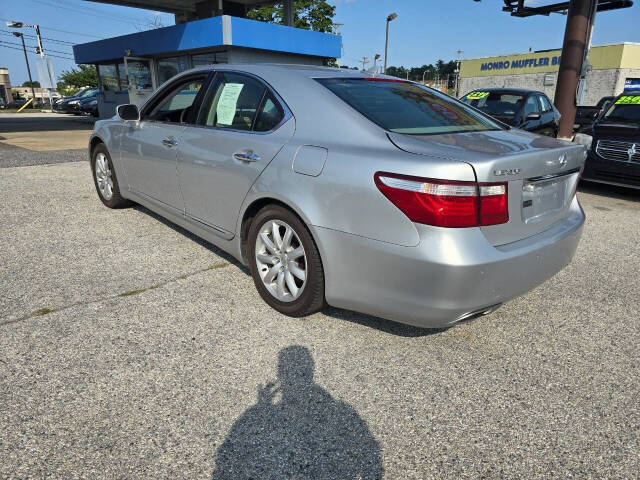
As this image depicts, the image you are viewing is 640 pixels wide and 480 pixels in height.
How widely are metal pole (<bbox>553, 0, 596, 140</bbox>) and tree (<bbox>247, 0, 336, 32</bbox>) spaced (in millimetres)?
31764

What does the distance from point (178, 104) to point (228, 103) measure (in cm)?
96

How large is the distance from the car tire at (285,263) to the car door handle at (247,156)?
1.06 ft

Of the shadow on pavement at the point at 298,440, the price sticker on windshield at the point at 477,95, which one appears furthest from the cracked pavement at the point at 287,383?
the price sticker on windshield at the point at 477,95

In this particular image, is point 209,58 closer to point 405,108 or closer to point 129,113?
point 129,113

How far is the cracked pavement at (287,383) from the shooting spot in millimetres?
1885

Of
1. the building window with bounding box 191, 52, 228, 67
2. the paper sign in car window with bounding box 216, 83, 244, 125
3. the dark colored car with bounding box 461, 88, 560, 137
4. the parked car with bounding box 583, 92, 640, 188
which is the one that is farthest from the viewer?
the building window with bounding box 191, 52, 228, 67

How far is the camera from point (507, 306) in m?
3.26

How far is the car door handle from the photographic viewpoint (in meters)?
A: 2.92

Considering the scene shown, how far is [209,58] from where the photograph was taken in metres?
16.9

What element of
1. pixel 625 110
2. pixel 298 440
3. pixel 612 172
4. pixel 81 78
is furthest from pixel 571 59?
pixel 81 78

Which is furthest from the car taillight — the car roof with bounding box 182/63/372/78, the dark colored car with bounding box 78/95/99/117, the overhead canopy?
the dark colored car with bounding box 78/95/99/117

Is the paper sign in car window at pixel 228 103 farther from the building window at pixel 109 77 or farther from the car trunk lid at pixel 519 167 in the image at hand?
the building window at pixel 109 77

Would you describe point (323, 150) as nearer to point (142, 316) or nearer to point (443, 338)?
point (443, 338)

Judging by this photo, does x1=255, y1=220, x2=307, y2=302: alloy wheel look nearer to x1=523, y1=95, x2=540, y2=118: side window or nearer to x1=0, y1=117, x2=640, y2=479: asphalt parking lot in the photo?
x1=0, y1=117, x2=640, y2=479: asphalt parking lot
